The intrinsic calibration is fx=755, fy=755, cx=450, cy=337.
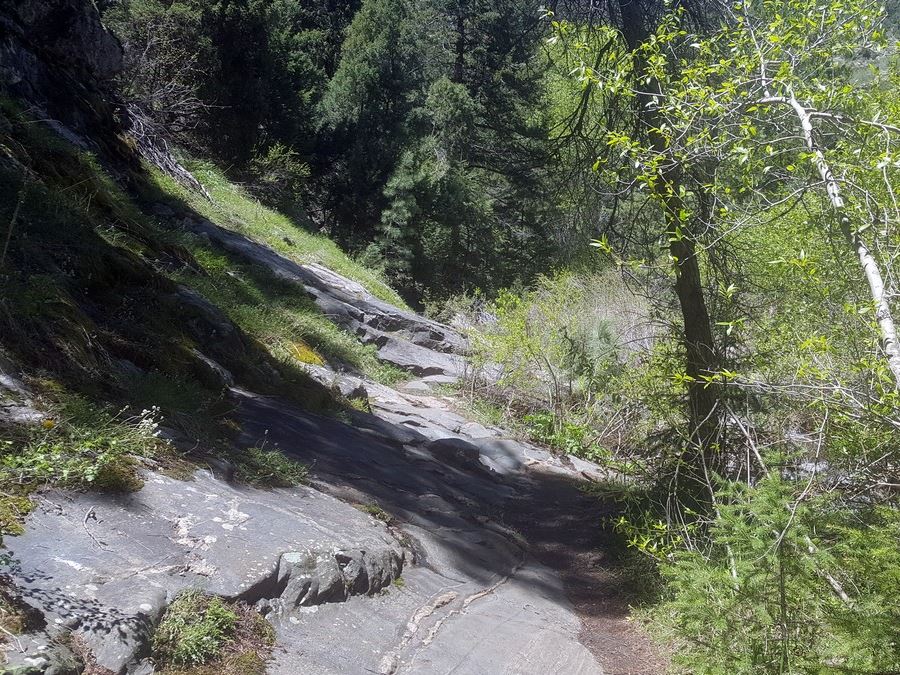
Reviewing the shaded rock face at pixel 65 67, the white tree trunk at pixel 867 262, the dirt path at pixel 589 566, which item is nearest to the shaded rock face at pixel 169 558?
the dirt path at pixel 589 566

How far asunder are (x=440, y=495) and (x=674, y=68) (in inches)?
164

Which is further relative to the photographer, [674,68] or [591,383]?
[591,383]

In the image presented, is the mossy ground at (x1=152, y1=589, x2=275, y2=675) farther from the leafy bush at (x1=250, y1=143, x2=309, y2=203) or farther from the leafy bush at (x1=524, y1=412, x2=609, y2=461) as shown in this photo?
the leafy bush at (x1=250, y1=143, x2=309, y2=203)

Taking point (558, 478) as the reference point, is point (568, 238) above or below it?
above

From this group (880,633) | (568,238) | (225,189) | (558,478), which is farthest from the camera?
(568,238)

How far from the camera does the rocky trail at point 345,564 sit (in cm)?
303

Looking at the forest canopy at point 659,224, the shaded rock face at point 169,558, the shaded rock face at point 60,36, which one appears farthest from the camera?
the shaded rock face at point 60,36

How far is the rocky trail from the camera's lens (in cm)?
303

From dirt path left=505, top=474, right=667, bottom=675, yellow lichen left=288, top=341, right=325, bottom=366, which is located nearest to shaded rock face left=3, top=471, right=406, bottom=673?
dirt path left=505, top=474, right=667, bottom=675

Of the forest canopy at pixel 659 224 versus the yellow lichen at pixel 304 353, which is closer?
the forest canopy at pixel 659 224

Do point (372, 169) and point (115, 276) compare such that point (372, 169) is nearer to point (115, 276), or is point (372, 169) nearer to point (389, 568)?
point (115, 276)

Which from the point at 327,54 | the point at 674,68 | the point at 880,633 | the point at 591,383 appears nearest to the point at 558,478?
the point at 591,383

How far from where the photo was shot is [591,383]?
10.6m

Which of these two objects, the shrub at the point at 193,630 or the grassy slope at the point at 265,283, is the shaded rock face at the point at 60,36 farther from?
the shrub at the point at 193,630
